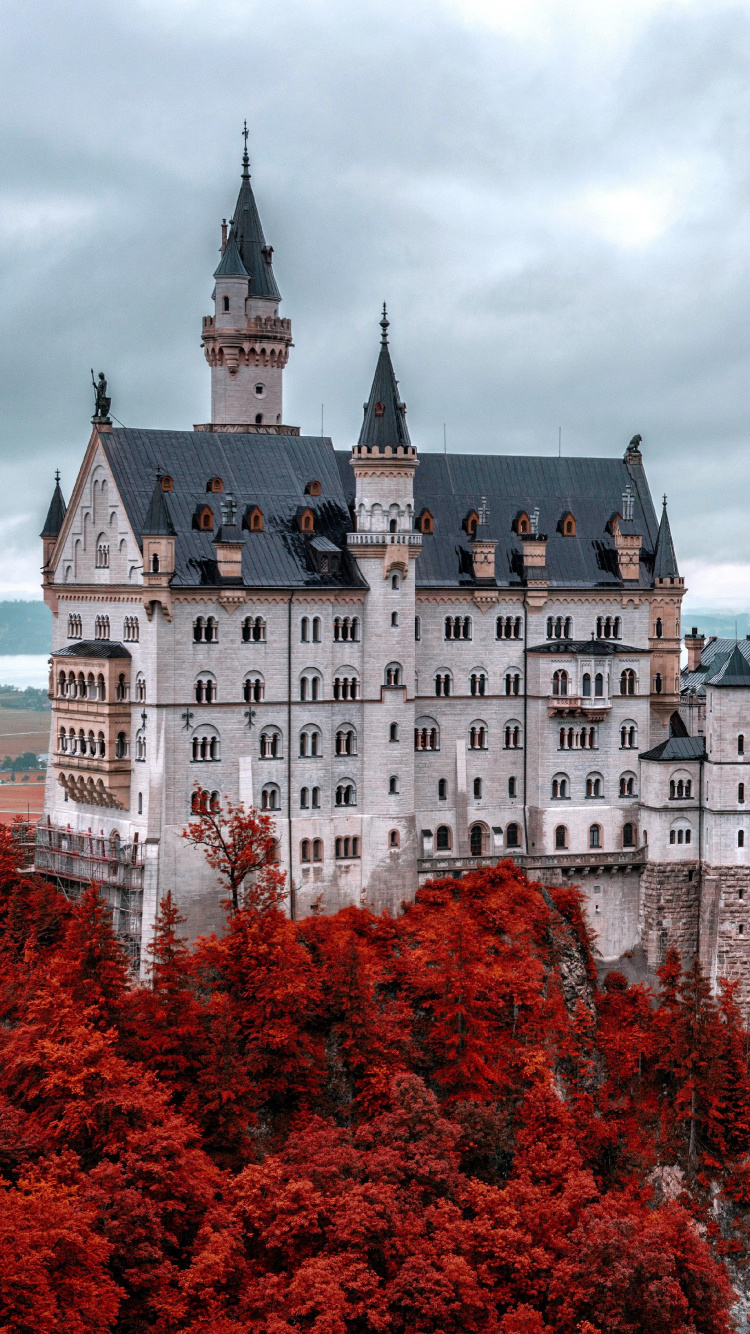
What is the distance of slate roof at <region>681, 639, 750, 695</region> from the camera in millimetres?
135750

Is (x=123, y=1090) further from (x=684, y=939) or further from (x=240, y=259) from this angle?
(x=240, y=259)

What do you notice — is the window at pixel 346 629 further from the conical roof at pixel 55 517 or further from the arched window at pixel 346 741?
the conical roof at pixel 55 517

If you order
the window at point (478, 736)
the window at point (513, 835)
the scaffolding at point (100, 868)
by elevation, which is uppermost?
the window at point (478, 736)

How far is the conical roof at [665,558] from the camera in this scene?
119250 mm

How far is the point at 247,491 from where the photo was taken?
110 meters

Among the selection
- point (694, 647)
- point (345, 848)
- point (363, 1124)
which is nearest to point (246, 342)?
point (345, 848)

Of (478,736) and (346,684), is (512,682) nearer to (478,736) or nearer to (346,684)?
(478,736)

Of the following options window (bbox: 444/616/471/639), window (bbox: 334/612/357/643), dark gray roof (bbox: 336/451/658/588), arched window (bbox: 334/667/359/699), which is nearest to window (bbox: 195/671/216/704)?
arched window (bbox: 334/667/359/699)

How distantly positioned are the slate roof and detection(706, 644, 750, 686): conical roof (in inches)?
537

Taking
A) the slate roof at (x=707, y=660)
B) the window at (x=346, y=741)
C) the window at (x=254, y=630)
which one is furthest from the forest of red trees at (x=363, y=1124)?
the slate roof at (x=707, y=660)

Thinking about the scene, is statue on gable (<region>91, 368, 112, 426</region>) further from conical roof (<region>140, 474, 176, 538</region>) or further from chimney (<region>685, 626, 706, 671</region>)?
chimney (<region>685, 626, 706, 671</region>)

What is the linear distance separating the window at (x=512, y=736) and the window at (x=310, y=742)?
12.7 metres

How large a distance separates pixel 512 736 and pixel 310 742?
1369 centimetres

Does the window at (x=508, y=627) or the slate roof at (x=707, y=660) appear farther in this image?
the slate roof at (x=707, y=660)
